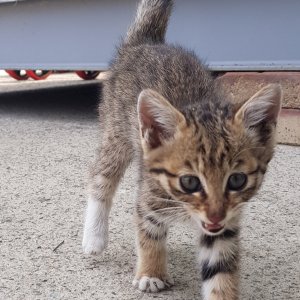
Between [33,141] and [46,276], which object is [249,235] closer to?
[46,276]

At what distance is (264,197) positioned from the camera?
4020mm

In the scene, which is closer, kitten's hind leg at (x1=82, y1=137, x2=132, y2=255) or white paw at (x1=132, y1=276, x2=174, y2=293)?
white paw at (x1=132, y1=276, x2=174, y2=293)

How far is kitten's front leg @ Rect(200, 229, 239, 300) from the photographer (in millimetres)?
2506

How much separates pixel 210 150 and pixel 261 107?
337 mm

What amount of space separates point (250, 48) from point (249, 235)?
2691 millimetres

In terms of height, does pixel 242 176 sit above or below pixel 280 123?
above

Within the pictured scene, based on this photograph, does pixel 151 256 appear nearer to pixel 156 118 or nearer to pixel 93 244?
pixel 93 244

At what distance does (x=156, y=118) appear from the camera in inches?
94.7

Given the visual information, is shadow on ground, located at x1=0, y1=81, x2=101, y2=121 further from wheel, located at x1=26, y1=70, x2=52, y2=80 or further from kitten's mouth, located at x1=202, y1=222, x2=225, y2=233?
kitten's mouth, located at x1=202, y1=222, x2=225, y2=233

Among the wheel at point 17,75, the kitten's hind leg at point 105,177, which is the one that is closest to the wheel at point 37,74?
the wheel at point 17,75

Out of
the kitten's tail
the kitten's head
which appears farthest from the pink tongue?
the kitten's tail

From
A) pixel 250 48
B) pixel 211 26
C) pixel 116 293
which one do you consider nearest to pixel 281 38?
pixel 250 48

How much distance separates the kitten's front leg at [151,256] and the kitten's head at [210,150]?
1.23 feet

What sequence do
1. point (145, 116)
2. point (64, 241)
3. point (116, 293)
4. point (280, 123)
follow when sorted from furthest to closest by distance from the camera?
point (280, 123) < point (64, 241) < point (116, 293) < point (145, 116)
